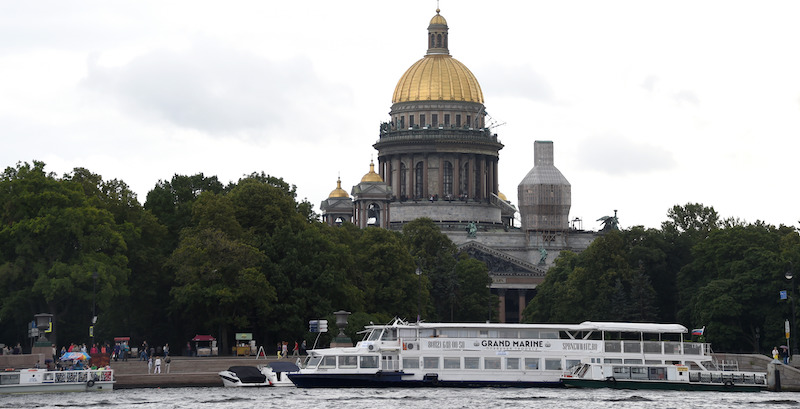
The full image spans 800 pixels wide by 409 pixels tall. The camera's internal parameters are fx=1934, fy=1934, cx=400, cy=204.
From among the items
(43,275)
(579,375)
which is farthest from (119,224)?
(579,375)

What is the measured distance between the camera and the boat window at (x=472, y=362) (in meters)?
101

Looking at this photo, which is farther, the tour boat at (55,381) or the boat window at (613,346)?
the boat window at (613,346)

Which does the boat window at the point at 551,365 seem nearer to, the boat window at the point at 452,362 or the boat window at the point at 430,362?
the boat window at the point at 452,362

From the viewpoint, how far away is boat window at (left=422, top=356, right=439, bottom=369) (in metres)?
101

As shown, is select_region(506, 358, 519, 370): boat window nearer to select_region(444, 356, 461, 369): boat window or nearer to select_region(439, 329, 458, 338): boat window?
select_region(444, 356, 461, 369): boat window

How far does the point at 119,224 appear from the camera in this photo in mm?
124000

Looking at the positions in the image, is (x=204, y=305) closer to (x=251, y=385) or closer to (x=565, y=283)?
(x=251, y=385)

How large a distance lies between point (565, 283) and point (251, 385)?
5786 cm

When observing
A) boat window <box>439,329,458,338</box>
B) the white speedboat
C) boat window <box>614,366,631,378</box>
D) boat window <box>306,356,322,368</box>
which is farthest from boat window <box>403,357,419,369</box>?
boat window <box>614,366,631,378</box>

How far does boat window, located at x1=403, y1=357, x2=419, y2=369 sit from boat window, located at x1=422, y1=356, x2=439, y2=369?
0.39m

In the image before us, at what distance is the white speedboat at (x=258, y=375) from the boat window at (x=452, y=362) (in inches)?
317

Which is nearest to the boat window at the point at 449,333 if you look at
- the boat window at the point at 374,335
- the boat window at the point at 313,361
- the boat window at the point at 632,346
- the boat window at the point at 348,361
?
the boat window at the point at 374,335

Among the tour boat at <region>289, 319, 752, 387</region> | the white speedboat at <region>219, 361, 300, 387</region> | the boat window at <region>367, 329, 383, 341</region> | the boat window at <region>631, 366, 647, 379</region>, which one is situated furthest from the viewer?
the boat window at <region>367, 329, 383, 341</region>

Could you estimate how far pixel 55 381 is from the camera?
9650 cm
